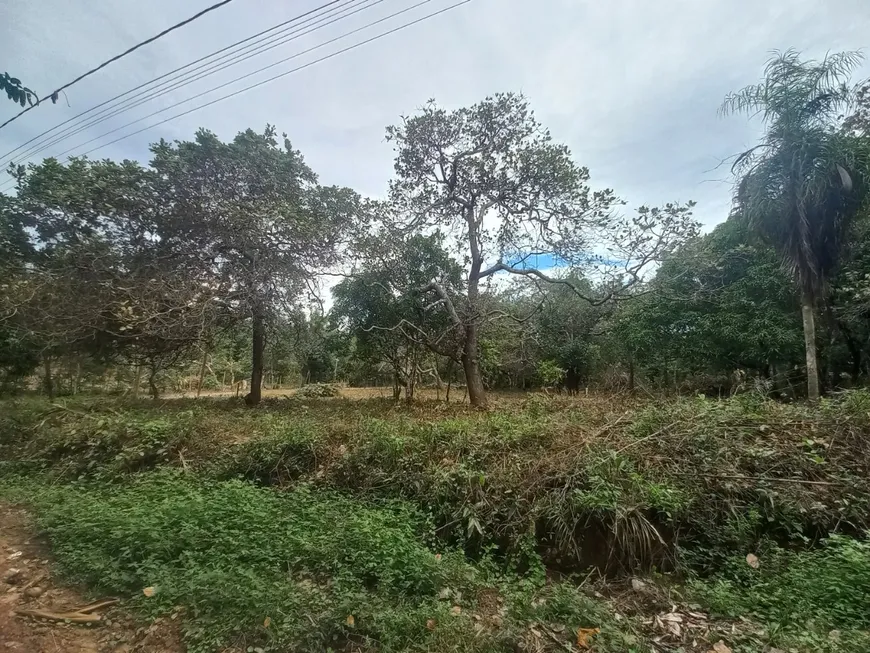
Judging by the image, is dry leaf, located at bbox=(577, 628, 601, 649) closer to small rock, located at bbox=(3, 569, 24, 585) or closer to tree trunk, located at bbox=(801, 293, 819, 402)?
small rock, located at bbox=(3, 569, 24, 585)

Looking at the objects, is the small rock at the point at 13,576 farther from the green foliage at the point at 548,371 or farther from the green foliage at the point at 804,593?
the green foliage at the point at 548,371

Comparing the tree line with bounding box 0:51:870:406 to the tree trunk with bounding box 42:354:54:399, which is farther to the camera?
the tree trunk with bounding box 42:354:54:399

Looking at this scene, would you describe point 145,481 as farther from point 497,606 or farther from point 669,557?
point 669,557

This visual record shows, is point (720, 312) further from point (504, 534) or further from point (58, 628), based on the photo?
point (58, 628)

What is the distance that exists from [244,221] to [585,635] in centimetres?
829

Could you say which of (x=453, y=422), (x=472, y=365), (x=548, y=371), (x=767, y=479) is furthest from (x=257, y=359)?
(x=767, y=479)

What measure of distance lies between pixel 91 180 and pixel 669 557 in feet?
36.6

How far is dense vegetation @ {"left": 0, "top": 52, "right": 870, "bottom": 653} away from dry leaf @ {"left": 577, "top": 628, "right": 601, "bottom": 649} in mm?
11

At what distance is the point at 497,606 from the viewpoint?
2.64 metres

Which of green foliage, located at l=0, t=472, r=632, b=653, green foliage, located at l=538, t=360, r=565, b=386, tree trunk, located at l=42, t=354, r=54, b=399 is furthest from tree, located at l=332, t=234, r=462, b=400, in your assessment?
tree trunk, located at l=42, t=354, r=54, b=399

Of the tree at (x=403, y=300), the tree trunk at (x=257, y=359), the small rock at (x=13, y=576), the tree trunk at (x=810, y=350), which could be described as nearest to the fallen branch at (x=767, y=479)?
the tree trunk at (x=810, y=350)

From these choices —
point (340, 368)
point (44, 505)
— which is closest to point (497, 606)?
point (44, 505)

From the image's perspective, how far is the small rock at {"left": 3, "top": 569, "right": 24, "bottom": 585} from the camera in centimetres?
288

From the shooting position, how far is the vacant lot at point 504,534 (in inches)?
91.4
